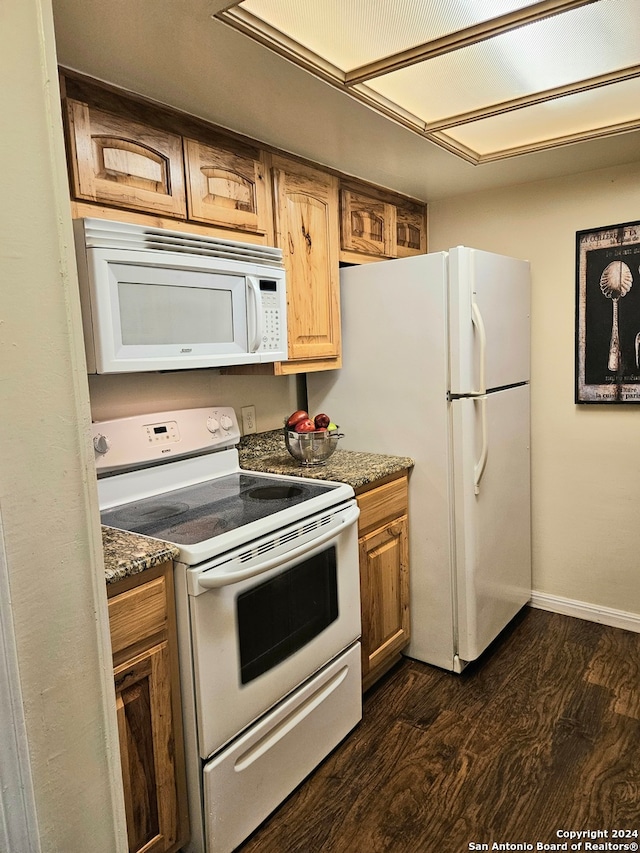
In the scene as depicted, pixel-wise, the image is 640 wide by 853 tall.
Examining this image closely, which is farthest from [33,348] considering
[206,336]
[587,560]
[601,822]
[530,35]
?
[587,560]

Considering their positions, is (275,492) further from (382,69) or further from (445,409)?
(382,69)

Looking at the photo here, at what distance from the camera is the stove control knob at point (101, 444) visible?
188cm

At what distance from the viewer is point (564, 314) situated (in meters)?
2.85

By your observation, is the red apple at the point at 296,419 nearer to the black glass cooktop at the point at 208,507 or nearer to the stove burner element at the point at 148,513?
the black glass cooktop at the point at 208,507

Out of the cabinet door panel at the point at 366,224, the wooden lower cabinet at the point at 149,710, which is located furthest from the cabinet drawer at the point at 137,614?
the cabinet door panel at the point at 366,224

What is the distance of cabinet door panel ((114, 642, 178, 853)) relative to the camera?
144cm

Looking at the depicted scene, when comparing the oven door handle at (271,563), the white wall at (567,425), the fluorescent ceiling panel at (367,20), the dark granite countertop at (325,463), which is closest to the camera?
the fluorescent ceiling panel at (367,20)

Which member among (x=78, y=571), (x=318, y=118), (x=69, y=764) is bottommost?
(x=69, y=764)

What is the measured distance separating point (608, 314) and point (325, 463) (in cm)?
149

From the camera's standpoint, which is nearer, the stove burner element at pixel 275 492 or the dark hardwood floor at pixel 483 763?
the dark hardwood floor at pixel 483 763

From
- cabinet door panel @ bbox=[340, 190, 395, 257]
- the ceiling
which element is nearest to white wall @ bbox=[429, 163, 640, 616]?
the ceiling

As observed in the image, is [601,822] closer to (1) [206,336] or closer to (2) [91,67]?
(1) [206,336]

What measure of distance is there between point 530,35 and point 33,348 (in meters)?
1.51

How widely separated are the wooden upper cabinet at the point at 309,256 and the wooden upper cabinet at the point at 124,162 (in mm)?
492
